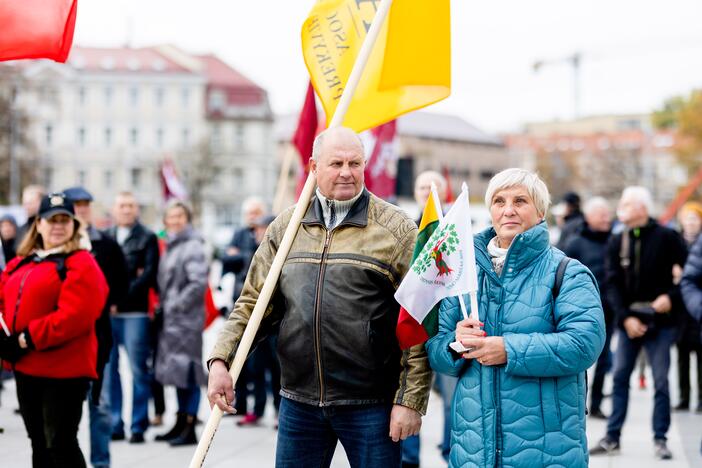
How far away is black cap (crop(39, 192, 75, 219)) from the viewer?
19.3 feet

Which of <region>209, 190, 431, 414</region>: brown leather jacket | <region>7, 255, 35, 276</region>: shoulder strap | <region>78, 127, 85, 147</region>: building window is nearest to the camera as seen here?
<region>209, 190, 431, 414</region>: brown leather jacket

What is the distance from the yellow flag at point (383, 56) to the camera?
17.0ft

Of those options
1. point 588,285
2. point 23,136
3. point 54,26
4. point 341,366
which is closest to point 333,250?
point 341,366

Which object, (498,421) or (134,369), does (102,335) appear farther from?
(498,421)

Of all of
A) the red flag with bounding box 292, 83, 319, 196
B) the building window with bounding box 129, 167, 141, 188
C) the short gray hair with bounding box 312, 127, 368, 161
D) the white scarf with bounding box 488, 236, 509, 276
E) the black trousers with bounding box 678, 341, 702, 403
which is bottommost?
the black trousers with bounding box 678, 341, 702, 403

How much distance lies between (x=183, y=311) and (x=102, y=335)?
1593 millimetres

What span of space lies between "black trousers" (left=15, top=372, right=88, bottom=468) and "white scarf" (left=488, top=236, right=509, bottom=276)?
2783 millimetres

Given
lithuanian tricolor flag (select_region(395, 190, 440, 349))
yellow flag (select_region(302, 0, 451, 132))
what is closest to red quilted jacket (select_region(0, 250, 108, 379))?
yellow flag (select_region(302, 0, 451, 132))

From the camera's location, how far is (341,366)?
166 inches

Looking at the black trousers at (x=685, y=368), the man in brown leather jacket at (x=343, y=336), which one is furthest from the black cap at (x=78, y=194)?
the black trousers at (x=685, y=368)

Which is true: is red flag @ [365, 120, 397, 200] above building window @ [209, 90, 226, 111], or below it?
below

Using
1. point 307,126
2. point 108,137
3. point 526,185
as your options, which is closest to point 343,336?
point 526,185

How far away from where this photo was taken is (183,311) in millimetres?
8789

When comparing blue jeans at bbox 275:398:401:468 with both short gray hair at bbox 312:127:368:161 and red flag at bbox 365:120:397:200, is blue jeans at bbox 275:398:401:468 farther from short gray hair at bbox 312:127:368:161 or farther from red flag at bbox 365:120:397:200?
red flag at bbox 365:120:397:200
